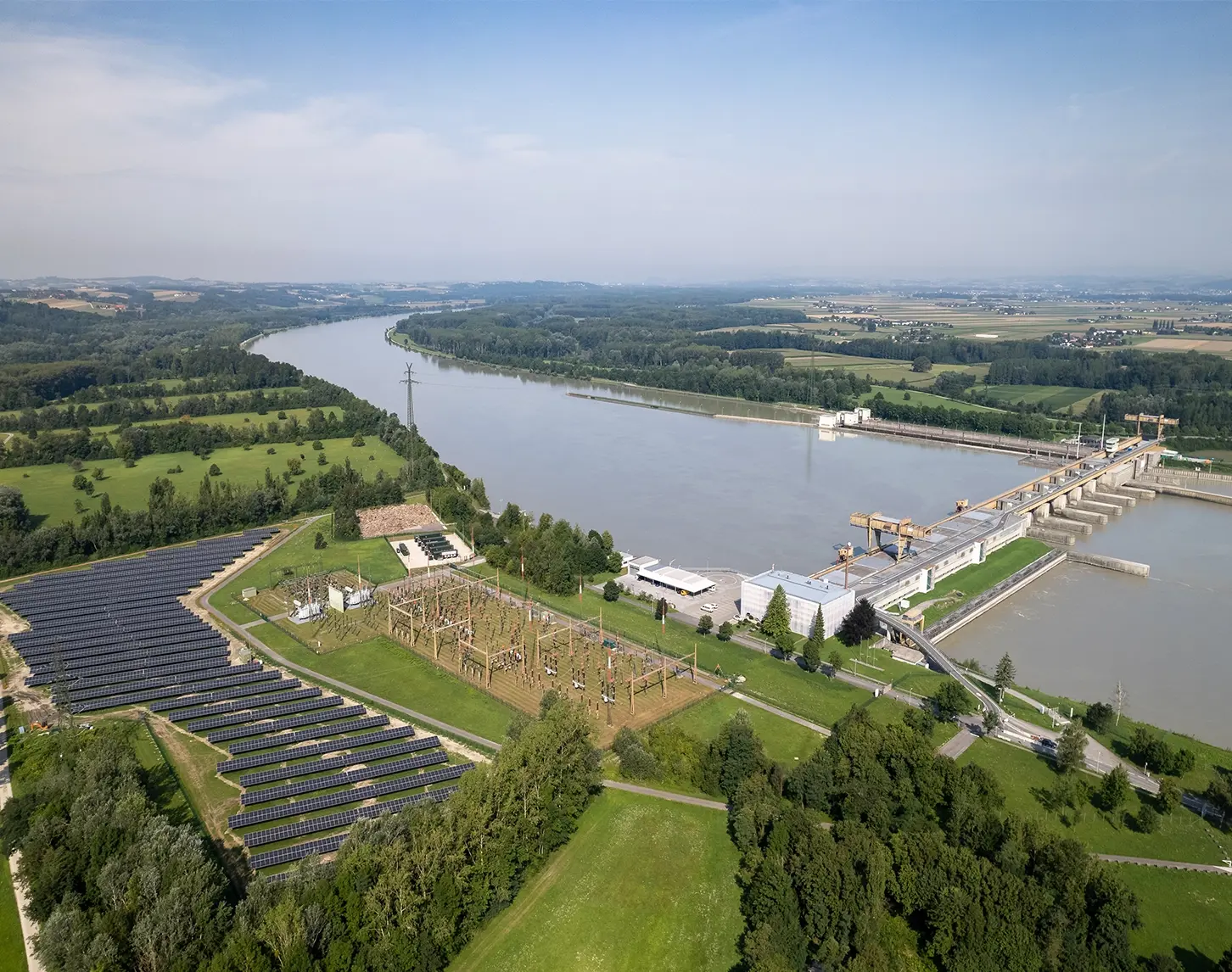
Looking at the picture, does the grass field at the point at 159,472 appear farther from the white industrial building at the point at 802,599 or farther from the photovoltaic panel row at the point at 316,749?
the white industrial building at the point at 802,599

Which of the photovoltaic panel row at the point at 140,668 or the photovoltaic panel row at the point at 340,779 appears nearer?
the photovoltaic panel row at the point at 340,779

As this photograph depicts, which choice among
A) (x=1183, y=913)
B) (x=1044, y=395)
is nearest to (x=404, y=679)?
(x=1183, y=913)

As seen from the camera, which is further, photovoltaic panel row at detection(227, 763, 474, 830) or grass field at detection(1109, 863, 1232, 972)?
photovoltaic panel row at detection(227, 763, 474, 830)

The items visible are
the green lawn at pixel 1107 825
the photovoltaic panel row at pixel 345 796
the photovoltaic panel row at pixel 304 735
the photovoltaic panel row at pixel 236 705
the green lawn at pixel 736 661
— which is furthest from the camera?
the green lawn at pixel 736 661


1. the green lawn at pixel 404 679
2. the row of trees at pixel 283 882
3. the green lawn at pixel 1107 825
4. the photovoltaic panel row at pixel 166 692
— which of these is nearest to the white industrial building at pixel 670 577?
the green lawn at pixel 404 679

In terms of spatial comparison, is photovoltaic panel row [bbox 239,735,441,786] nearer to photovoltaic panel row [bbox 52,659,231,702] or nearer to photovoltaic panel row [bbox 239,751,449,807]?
photovoltaic panel row [bbox 239,751,449,807]

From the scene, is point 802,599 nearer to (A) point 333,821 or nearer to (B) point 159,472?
(A) point 333,821

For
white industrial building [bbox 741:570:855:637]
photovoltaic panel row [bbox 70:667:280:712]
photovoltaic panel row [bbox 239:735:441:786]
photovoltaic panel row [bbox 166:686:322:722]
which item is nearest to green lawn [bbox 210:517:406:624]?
photovoltaic panel row [bbox 70:667:280:712]
